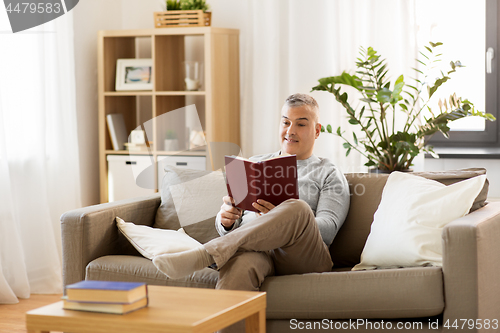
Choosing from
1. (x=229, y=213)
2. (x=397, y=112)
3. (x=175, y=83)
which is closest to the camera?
(x=229, y=213)

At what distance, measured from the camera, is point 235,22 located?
3.97 m

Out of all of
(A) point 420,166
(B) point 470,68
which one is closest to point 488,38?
(B) point 470,68

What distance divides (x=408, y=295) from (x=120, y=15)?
3.04 m

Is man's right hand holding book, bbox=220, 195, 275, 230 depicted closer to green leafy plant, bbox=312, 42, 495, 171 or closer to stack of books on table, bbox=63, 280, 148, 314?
stack of books on table, bbox=63, 280, 148, 314

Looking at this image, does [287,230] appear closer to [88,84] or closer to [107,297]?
[107,297]

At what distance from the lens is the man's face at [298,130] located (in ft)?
8.15

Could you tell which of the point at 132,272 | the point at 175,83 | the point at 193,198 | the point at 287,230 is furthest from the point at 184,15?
the point at 287,230

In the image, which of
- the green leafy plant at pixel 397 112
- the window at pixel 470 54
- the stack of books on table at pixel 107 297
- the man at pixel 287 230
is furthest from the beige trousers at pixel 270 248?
the window at pixel 470 54

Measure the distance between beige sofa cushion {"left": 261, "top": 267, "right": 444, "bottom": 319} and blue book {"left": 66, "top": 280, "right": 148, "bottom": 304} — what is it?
61cm

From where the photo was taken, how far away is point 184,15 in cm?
369

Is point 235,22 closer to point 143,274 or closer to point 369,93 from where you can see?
point 369,93

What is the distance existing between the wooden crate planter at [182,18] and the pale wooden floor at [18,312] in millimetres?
1754

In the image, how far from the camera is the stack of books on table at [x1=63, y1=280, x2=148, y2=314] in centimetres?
146

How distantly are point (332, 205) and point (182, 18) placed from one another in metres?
1.91
